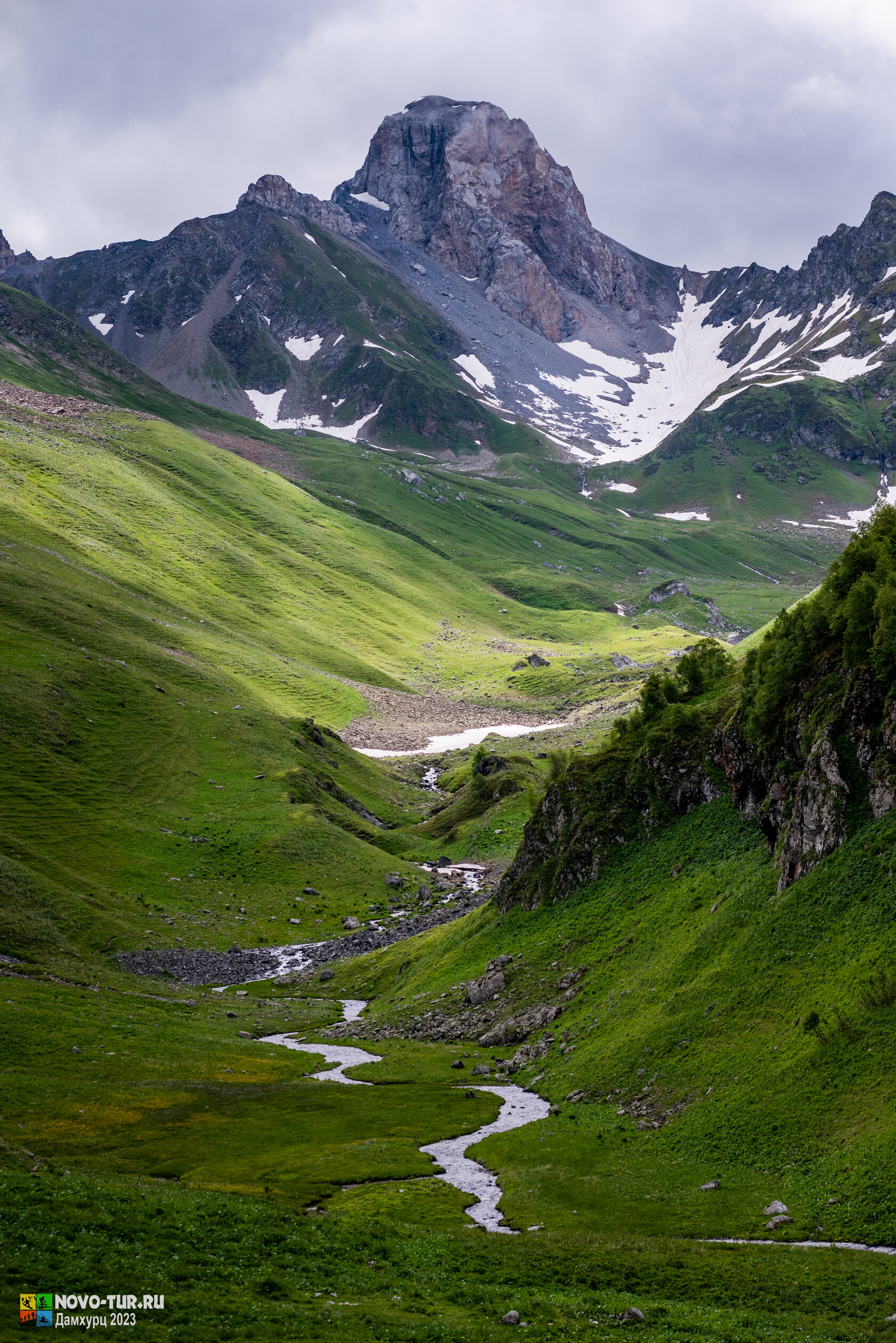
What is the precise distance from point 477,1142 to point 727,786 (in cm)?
3433

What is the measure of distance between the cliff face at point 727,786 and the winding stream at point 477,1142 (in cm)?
2233

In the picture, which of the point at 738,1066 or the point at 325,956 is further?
the point at 325,956

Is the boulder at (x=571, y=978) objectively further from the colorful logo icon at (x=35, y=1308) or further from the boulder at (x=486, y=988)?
the colorful logo icon at (x=35, y=1308)

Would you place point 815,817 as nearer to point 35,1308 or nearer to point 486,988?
point 486,988

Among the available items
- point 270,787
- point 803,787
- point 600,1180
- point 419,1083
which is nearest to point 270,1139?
point 419,1083

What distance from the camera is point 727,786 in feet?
232

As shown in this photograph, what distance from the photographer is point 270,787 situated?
505 ft

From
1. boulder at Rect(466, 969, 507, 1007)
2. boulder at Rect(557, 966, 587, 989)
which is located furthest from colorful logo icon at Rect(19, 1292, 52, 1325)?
boulder at Rect(466, 969, 507, 1007)

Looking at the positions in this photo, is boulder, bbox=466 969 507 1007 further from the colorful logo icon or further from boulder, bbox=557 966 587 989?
the colorful logo icon

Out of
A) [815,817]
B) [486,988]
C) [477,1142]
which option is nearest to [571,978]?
[486,988]

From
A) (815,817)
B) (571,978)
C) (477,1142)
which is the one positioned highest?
(815,817)

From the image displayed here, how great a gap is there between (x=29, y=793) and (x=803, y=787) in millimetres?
111654

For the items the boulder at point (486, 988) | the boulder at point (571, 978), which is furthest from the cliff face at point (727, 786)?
the boulder at point (571, 978)

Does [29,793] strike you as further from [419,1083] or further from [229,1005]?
[419,1083]
